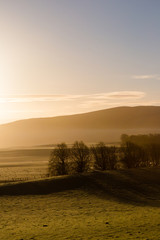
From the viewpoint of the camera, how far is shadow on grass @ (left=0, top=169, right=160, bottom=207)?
151ft

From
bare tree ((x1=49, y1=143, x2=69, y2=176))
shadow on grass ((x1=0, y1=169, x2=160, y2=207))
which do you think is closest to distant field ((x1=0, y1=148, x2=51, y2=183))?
bare tree ((x1=49, y1=143, x2=69, y2=176))

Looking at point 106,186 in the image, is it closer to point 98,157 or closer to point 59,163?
point 59,163

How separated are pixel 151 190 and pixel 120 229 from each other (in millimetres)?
29400

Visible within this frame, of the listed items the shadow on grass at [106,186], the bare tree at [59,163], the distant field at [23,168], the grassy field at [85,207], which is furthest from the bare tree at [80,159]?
the shadow on grass at [106,186]

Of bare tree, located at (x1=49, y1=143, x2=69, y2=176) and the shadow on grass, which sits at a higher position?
bare tree, located at (x1=49, y1=143, x2=69, y2=176)

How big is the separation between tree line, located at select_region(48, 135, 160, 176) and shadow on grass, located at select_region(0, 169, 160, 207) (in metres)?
14.4

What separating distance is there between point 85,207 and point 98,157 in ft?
131

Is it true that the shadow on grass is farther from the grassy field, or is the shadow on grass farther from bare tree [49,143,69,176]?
bare tree [49,143,69,176]

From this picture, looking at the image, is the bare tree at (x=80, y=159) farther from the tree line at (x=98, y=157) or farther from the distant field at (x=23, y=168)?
the distant field at (x=23, y=168)

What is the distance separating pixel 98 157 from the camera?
77.2 meters

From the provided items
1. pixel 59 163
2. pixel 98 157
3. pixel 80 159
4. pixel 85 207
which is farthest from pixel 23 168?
pixel 85 207

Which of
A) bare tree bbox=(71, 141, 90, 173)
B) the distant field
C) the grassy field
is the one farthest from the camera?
bare tree bbox=(71, 141, 90, 173)

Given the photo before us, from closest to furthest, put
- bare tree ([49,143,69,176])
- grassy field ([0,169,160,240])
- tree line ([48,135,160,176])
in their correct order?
grassy field ([0,169,160,240])
bare tree ([49,143,69,176])
tree line ([48,135,160,176])

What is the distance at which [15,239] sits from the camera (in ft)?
71.7
